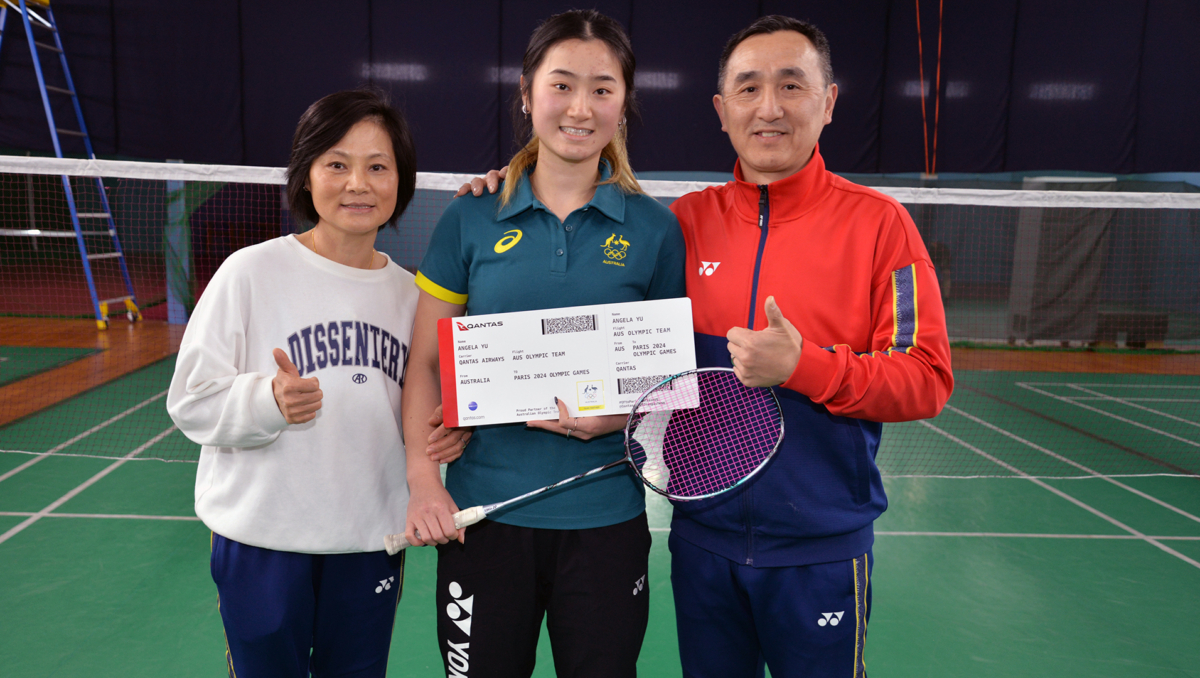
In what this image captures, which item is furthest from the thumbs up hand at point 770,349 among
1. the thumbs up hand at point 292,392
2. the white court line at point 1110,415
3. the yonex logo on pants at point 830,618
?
the white court line at point 1110,415

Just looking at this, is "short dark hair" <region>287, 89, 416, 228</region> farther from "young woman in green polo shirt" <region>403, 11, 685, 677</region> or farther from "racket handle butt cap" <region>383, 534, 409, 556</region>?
"racket handle butt cap" <region>383, 534, 409, 556</region>

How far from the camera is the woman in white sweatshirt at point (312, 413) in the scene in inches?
70.8

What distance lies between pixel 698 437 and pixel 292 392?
109 centimetres

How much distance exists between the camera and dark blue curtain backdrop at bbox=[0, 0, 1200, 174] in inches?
396

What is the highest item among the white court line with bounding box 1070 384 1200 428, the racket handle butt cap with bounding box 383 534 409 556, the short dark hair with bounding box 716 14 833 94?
the short dark hair with bounding box 716 14 833 94

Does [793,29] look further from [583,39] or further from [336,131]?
[336,131]

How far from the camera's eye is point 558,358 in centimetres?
188

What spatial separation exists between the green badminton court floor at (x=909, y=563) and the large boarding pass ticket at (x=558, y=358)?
1963 millimetres

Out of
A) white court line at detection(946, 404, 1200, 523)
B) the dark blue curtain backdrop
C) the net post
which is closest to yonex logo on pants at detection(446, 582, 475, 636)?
white court line at detection(946, 404, 1200, 523)

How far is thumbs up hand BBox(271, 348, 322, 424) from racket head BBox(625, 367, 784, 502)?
820mm

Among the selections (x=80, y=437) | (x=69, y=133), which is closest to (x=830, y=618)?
(x=80, y=437)

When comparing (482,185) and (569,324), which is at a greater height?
(482,185)

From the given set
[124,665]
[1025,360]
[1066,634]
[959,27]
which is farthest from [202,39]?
[1025,360]

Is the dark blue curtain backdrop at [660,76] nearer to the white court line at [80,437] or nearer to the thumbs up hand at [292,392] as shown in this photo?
the white court line at [80,437]
